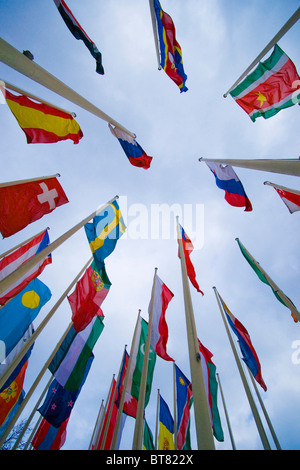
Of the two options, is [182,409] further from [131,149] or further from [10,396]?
[131,149]

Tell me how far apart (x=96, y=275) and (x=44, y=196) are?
3409 millimetres

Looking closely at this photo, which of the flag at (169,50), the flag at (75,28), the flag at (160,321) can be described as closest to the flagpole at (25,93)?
the flag at (75,28)

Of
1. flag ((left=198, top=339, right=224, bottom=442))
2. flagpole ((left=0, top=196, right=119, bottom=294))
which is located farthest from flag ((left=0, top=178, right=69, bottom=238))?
flag ((left=198, top=339, right=224, bottom=442))

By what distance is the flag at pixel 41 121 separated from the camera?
6.12 m

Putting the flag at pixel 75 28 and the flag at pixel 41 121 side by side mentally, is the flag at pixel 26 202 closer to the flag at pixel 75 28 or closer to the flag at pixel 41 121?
the flag at pixel 41 121

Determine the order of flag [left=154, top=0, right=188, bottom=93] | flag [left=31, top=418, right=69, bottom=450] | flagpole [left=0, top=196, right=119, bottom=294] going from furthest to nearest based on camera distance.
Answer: flag [left=31, top=418, right=69, bottom=450] → flag [left=154, top=0, right=188, bottom=93] → flagpole [left=0, top=196, right=119, bottom=294]

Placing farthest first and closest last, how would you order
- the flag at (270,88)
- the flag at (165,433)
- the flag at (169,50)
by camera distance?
the flag at (165,433), the flag at (169,50), the flag at (270,88)

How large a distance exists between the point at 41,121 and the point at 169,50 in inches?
202

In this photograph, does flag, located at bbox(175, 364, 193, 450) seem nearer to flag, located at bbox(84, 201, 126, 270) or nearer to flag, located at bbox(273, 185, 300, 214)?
flag, located at bbox(84, 201, 126, 270)

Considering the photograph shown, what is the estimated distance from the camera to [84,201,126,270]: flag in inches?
315

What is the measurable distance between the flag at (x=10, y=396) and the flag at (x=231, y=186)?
10648 millimetres

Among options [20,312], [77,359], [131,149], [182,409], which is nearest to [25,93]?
[131,149]

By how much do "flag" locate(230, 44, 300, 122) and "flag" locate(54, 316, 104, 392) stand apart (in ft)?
32.8
